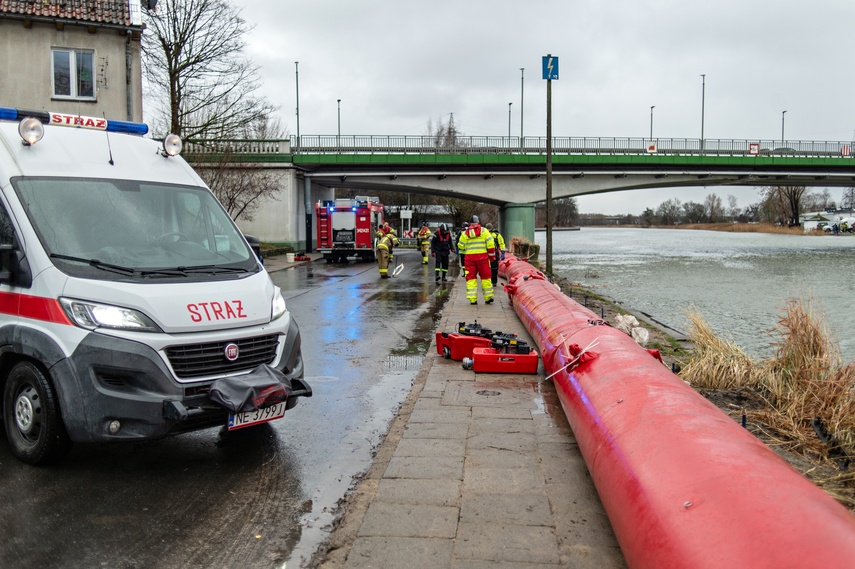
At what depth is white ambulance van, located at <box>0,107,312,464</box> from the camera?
185 inches

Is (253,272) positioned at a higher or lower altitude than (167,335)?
higher

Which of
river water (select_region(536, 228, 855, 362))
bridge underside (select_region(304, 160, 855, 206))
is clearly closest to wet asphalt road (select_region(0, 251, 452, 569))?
river water (select_region(536, 228, 855, 362))

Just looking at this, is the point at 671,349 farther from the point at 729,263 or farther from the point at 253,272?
the point at 729,263

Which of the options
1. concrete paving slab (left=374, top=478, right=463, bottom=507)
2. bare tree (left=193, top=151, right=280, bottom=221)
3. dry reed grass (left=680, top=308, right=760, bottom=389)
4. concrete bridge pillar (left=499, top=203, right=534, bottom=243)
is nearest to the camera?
concrete paving slab (left=374, top=478, right=463, bottom=507)

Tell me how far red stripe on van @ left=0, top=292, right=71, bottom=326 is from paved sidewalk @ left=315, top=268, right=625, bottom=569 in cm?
239

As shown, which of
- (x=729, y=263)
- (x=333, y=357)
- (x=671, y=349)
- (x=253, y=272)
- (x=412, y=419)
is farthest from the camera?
(x=729, y=263)

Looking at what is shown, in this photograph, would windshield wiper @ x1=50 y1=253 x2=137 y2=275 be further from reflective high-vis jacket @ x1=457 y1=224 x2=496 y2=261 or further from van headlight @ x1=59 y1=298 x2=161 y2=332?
reflective high-vis jacket @ x1=457 y1=224 x2=496 y2=261

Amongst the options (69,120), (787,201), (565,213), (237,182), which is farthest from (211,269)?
(565,213)

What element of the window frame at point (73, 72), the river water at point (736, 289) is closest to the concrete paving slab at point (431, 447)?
the river water at point (736, 289)

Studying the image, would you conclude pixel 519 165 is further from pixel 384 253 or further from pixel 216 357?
pixel 216 357

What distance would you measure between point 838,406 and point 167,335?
17.8 feet

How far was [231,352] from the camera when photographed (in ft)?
16.8

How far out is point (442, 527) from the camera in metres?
4.06

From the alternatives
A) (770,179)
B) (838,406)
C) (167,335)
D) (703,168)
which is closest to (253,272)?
(167,335)
